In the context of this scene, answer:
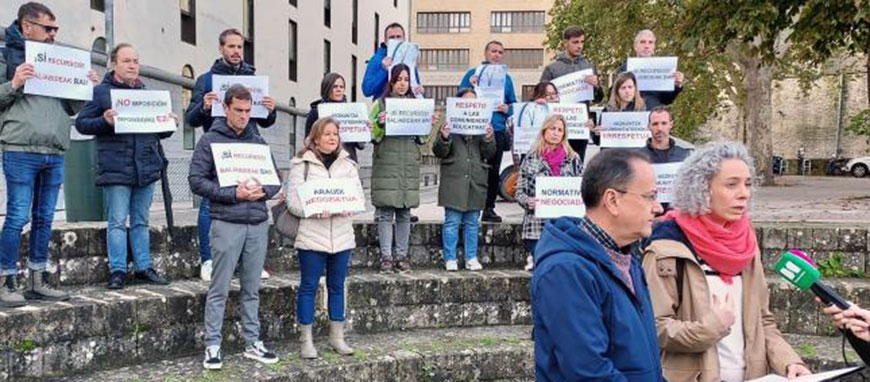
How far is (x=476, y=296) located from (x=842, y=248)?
358 cm

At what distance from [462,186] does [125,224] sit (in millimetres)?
3041

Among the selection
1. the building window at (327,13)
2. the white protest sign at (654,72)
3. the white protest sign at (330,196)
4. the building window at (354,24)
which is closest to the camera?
the white protest sign at (330,196)

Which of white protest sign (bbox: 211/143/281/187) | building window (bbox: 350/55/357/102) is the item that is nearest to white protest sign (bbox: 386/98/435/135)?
white protest sign (bbox: 211/143/281/187)

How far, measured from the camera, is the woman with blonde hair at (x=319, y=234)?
528 centimetres

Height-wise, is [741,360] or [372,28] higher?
[372,28]

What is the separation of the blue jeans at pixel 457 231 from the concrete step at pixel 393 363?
0.84 metres

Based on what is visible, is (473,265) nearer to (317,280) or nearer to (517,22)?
(317,280)

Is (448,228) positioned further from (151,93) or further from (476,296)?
(151,93)

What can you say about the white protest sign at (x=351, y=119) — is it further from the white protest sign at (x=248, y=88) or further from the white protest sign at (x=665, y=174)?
the white protest sign at (x=665, y=174)

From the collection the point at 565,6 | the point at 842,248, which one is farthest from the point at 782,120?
the point at 842,248

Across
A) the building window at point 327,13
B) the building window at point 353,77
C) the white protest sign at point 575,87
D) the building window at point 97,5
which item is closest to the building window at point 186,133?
the building window at point 97,5

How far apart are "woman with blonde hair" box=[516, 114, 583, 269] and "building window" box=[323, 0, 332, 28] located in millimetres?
24492

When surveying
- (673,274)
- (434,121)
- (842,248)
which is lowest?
(842,248)

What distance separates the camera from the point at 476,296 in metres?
6.71
